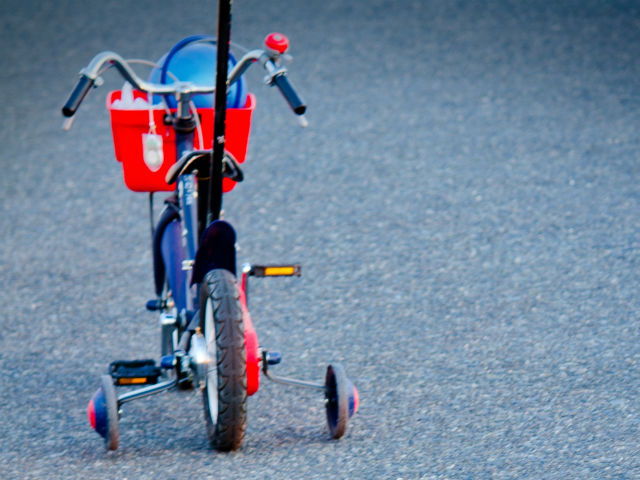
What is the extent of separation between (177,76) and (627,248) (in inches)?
96.0

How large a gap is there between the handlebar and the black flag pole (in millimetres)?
113

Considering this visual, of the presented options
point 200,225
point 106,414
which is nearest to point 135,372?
point 106,414

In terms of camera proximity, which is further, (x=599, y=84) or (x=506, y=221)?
(x=599, y=84)

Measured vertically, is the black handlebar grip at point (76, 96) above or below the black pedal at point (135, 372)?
above

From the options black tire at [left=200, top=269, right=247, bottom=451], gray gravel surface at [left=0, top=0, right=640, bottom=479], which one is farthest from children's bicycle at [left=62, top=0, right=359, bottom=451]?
gray gravel surface at [left=0, top=0, right=640, bottom=479]

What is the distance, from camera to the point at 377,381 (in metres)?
3.75

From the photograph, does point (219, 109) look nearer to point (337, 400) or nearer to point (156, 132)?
point (156, 132)

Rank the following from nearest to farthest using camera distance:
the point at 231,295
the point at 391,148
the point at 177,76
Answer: the point at 231,295, the point at 177,76, the point at 391,148

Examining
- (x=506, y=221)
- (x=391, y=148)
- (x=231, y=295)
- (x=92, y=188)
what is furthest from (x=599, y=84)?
(x=231, y=295)

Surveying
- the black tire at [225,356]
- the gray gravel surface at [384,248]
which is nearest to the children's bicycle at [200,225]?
the black tire at [225,356]

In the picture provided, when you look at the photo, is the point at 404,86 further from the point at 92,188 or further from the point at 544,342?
the point at 544,342

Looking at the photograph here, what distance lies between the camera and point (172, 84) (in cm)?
330

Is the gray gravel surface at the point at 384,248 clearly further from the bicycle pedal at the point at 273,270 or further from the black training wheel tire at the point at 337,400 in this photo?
the bicycle pedal at the point at 273,270

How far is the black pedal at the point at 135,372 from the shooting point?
10.8 feet
